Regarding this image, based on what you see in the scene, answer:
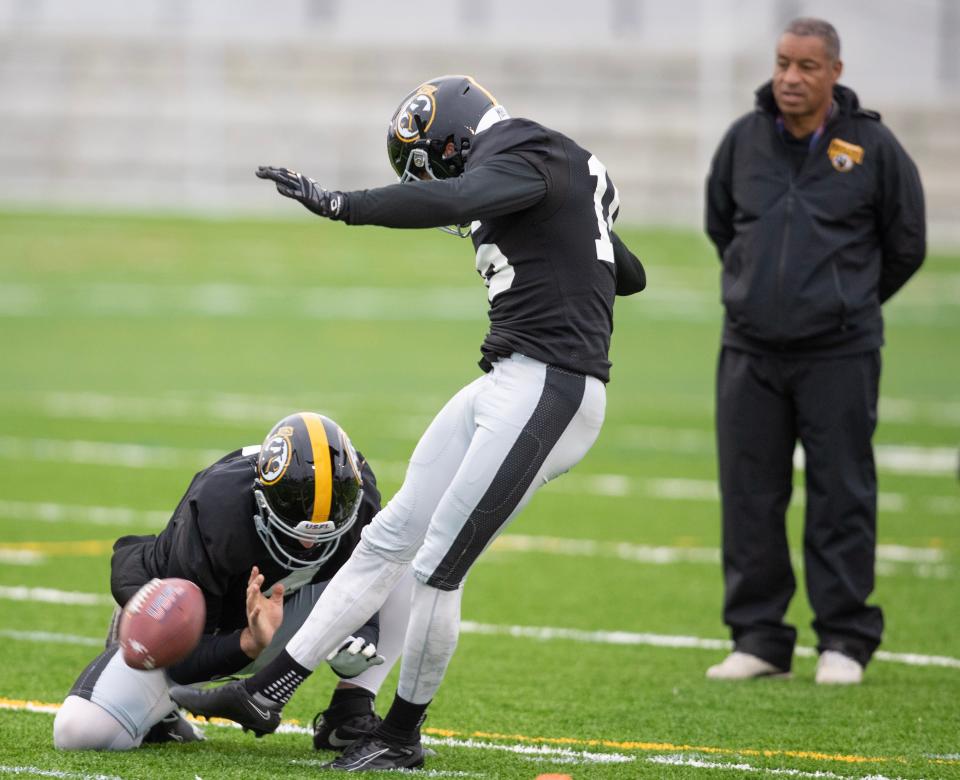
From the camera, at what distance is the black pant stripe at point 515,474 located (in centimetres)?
432

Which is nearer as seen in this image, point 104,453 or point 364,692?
point 364,692

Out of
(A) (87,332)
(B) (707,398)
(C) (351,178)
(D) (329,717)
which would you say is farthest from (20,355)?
(D) (329,717)

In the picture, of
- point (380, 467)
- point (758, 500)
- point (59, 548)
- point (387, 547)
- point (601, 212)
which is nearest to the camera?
point (387, 547)

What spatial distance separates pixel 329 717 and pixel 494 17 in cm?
2459

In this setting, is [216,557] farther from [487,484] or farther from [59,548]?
[59,548]

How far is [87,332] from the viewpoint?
18.9 metres

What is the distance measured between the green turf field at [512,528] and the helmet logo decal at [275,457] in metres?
0.82

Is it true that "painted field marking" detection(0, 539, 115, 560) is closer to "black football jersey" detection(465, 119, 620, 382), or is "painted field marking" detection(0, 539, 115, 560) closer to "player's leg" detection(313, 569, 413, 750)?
"player's leg" detection(313, 569, 413, 750)

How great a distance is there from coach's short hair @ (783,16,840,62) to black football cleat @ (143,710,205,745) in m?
3.29

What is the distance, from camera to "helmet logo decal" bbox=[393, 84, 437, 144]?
453cm

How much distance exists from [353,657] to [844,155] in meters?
2.75

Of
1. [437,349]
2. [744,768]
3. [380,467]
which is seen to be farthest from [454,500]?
[437,349]

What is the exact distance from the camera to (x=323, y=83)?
1112 inches

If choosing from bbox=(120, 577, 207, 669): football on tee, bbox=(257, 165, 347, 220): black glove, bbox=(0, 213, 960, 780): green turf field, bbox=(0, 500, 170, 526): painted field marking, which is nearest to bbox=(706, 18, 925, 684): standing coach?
bbox=(0, 213, 960, 780): green turf field
